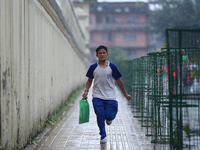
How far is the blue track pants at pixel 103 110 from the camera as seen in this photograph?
20.5 feet

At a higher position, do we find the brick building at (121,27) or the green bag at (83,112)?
the brick building at (121,27)

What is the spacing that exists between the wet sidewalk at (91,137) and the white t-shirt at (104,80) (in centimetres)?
91

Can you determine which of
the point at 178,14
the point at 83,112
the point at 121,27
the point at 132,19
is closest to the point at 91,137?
the point at 83,112

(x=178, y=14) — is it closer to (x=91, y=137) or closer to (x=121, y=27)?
(x=91, y=137)

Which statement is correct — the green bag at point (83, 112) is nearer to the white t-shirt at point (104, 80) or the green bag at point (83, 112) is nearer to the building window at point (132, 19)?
the white t-shirt at point (104, 80)

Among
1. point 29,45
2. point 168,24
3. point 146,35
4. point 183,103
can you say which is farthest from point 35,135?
point 146,35

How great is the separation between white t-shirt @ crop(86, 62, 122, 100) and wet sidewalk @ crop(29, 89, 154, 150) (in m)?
0.91

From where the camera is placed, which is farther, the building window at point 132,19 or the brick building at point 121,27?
the building window at point 132,19

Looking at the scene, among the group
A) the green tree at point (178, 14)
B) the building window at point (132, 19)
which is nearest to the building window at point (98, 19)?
the building window at point (132, 19)

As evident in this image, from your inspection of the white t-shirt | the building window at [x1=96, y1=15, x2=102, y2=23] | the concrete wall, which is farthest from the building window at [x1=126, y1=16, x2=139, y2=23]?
A: the white t-shirt

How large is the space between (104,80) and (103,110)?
0.54m

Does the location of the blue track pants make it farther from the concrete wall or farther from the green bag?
the concrete wall

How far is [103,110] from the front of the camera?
628cm

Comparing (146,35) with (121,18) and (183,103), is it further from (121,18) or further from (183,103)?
(183,103)
